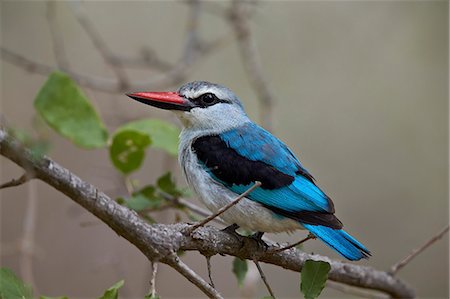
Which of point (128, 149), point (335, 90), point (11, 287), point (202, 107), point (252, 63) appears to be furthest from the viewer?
point (335, 90)

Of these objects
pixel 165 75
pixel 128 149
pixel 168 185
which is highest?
pixel 165 75

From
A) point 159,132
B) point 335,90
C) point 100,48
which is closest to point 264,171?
point 159,132

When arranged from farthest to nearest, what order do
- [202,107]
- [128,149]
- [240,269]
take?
[202,107] → [128,149] → [240,269]

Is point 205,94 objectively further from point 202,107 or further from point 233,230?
point 233,230

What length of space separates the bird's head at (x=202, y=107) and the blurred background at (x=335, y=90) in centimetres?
244

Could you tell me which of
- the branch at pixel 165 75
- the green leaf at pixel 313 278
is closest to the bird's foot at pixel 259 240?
the green leaf at pixel 313 278

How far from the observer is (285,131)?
6121 mm

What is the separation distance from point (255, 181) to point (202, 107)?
0.61 metres

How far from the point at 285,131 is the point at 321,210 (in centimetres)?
344

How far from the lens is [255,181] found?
2777 millimetres

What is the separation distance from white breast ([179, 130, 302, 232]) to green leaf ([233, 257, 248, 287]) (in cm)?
13

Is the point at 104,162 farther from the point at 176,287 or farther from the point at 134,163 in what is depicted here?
the point at 134,163

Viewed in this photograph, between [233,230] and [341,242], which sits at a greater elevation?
[233,230]

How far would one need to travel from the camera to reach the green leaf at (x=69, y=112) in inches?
109
